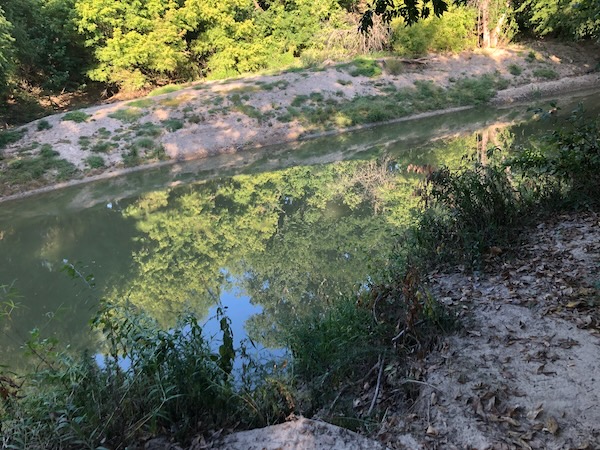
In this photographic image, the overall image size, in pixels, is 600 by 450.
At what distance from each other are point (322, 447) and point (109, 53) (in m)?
28.7

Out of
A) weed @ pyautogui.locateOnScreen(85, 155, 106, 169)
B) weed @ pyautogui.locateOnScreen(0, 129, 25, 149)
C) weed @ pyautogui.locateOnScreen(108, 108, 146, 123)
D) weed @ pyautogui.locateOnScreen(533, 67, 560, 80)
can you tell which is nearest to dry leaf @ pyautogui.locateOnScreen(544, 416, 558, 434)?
weed @ pyautogui.locateOnScreen(85, 155, 106, 169)

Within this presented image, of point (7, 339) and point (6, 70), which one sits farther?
point (6, 70)

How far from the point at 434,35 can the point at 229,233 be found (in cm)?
2363

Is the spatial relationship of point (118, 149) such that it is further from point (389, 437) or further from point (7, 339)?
point (389, 437)

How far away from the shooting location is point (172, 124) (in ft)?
71.9

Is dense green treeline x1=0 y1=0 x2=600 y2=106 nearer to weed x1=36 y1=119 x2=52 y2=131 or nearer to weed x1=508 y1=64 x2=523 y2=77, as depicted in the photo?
weed x1=508 y1=64 x2=523 y2=77

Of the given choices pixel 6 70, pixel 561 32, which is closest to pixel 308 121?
pixel 6 70

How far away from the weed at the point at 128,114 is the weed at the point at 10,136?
154 inches

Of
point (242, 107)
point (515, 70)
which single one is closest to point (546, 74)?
point (515, 70)

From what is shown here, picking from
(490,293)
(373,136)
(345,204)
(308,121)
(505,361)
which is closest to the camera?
(505,361)

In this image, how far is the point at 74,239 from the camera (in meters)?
12.3

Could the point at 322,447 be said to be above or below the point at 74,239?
above

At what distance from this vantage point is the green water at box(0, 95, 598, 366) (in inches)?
275

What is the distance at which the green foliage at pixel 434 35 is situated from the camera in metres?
28.4
